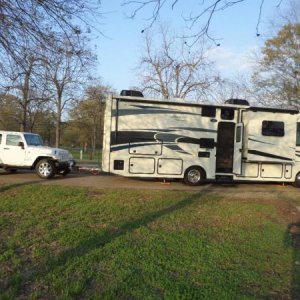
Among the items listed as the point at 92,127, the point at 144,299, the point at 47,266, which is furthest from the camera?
the point at 92,127

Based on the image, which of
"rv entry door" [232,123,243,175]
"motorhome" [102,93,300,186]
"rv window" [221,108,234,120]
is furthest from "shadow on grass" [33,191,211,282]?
"rv window" [221,108,234,120]

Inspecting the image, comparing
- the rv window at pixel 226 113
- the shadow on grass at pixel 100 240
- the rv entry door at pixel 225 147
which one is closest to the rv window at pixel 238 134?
the rv entry door at pixel 225 147

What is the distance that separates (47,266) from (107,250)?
1.11 metres

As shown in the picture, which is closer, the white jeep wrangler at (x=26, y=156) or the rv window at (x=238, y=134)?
the rv window at (x=238, y=134)

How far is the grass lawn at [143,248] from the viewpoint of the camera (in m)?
5.45

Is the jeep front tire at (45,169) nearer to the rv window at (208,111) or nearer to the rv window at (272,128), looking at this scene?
the rv window at (208,111)

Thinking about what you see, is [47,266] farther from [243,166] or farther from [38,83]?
[243,166]

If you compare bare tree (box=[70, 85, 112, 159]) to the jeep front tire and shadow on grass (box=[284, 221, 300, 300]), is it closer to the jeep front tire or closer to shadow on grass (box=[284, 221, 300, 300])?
the jeep front tire

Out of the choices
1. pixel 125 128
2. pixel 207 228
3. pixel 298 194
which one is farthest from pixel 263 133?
pixel 207 228

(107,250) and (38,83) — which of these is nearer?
(107,250)

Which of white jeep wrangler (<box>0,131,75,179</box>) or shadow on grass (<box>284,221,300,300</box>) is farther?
white jeep wrangler (<box>0,131,75,179</box>)

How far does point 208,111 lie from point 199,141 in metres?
1.17

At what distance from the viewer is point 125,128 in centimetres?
1675

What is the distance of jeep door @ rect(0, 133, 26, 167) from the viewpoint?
18.0 m
